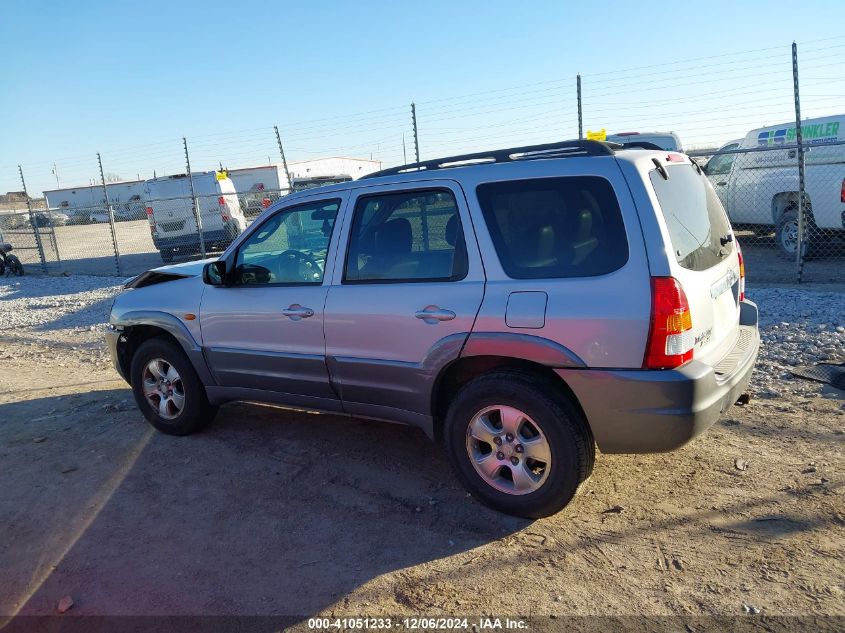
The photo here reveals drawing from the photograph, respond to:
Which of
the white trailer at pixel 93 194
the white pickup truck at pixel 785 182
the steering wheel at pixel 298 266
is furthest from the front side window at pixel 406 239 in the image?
the white trailer at pixel 93 194

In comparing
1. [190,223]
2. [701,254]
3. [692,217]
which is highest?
[190,223]

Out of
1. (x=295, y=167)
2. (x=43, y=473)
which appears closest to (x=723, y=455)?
(x=43, y=473)

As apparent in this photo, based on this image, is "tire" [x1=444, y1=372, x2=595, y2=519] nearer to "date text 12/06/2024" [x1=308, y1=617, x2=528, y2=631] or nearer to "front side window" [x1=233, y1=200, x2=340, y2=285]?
"date text 12/06/2024" [x1=308, y1=617, x2=528, y2=631]

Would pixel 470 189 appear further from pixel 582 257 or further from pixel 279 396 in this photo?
pixel 279 396

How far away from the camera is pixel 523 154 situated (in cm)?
376

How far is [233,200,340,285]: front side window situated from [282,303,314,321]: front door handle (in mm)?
178

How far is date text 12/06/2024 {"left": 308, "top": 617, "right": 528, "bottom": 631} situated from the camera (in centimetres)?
277

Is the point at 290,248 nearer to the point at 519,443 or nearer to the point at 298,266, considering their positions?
the point at 298,266

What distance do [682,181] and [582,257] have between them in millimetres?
867

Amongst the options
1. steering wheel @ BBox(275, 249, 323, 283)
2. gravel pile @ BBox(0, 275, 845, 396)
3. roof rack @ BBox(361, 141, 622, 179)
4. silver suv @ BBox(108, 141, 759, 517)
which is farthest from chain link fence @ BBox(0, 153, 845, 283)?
roof rack @ BBox(361, 141, 622, 179)

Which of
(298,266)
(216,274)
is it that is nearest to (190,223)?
(216,274)

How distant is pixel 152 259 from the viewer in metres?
18.7

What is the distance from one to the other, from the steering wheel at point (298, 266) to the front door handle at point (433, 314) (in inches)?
34.8

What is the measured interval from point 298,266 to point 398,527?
184 cm
